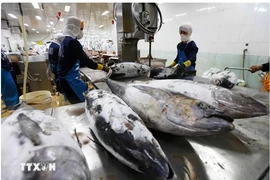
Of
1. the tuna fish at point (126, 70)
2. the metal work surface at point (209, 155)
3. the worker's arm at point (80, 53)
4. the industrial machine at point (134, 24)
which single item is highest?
the industrial machine at point (134, 24)

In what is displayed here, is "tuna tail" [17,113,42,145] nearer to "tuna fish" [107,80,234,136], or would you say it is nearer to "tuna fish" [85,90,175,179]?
"tuna fish" [85,90,175,179]

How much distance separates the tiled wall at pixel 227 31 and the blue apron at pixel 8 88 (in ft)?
12.2

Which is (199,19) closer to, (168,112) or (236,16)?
(236,16)

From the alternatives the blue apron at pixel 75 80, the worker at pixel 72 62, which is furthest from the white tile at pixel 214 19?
the blue apron at pixel 75 80

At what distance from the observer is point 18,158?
421mm

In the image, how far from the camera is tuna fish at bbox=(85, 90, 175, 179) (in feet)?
1.57

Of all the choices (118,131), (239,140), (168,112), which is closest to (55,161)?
(118,131)

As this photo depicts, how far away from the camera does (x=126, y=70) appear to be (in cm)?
173

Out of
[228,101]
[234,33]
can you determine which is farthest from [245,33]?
[228,101]

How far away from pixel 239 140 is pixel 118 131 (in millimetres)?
620

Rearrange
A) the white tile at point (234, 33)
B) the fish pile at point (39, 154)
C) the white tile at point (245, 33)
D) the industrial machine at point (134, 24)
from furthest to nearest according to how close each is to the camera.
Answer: the white tile at point (234, 33) < the white tile at point (245, 33) < the industrial machine at point (134, 24) < the fish pile at point (39, 154)

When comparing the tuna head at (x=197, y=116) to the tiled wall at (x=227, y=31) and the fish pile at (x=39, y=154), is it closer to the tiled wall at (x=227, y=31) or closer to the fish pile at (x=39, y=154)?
the fish pile at (x=39, y=154)

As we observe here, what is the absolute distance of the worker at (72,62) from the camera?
1.74m

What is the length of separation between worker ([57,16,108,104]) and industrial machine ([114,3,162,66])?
1.69 ft
